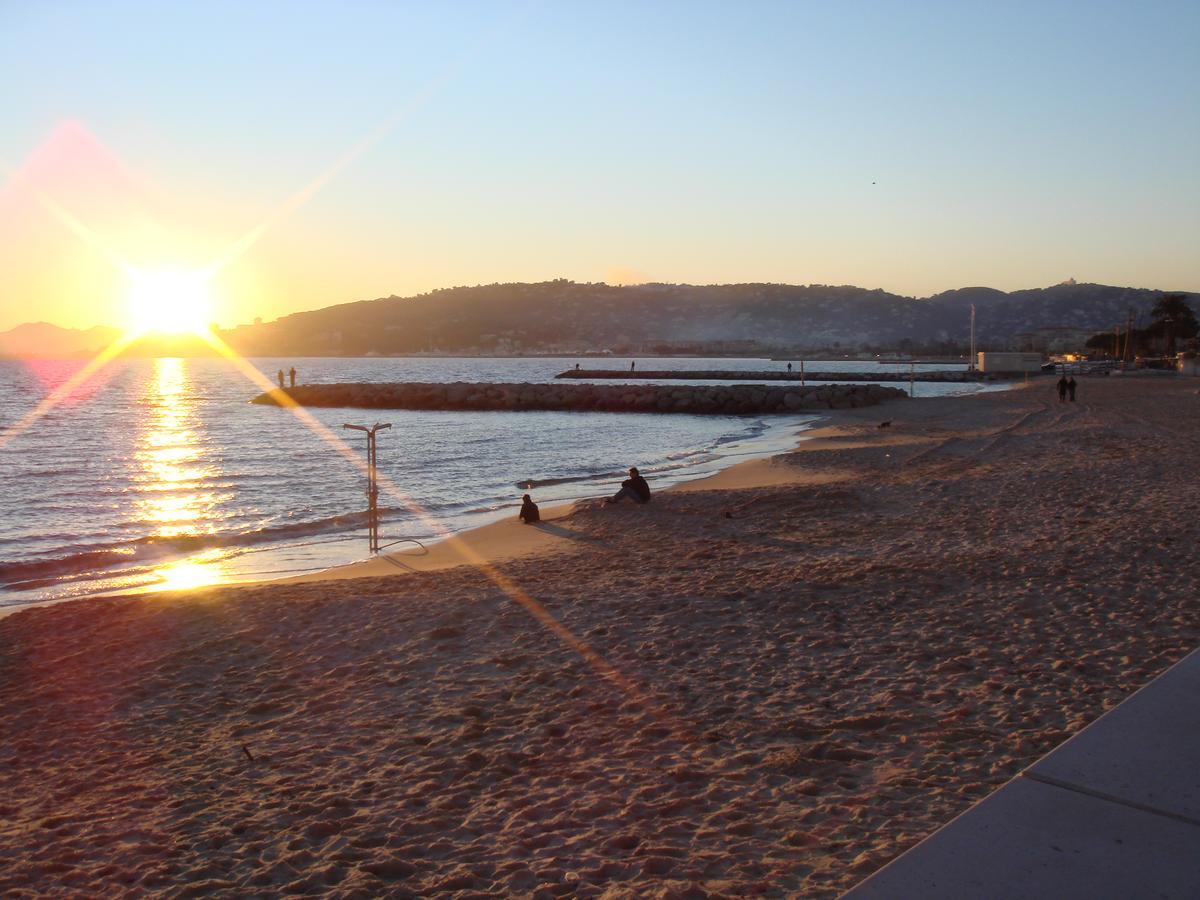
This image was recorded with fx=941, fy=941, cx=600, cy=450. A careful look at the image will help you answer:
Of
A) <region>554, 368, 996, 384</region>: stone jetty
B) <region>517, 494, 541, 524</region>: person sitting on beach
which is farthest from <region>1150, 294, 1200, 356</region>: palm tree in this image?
<region>517, 494, 541, 524</region>: person sitting on beach

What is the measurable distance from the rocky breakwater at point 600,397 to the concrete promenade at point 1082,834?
151 ft

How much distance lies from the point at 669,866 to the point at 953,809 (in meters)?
1.26

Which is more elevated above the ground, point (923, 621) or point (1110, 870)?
point (1110, 870)

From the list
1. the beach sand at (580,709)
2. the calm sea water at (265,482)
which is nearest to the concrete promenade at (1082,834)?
the beach sand at (580,709)

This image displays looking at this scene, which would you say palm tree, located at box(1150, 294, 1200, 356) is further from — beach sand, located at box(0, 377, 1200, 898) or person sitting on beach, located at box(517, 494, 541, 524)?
beach sand, located at box(0, 377, 1200, 898)

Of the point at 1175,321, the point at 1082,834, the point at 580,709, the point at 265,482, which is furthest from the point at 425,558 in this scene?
the point at 1175,321

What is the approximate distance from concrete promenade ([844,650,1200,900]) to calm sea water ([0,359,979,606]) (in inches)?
391

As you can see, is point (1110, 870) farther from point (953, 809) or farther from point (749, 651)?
point (749, 651)

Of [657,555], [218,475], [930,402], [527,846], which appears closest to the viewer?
[527,846]

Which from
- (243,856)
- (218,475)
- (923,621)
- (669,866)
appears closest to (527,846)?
(669,866)

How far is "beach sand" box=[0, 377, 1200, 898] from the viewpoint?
12.7 ft

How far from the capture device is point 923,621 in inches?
278

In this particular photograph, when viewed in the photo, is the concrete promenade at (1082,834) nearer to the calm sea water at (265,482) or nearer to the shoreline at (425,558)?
the shoreline at (425,558)

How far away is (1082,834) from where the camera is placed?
285 centimetres
